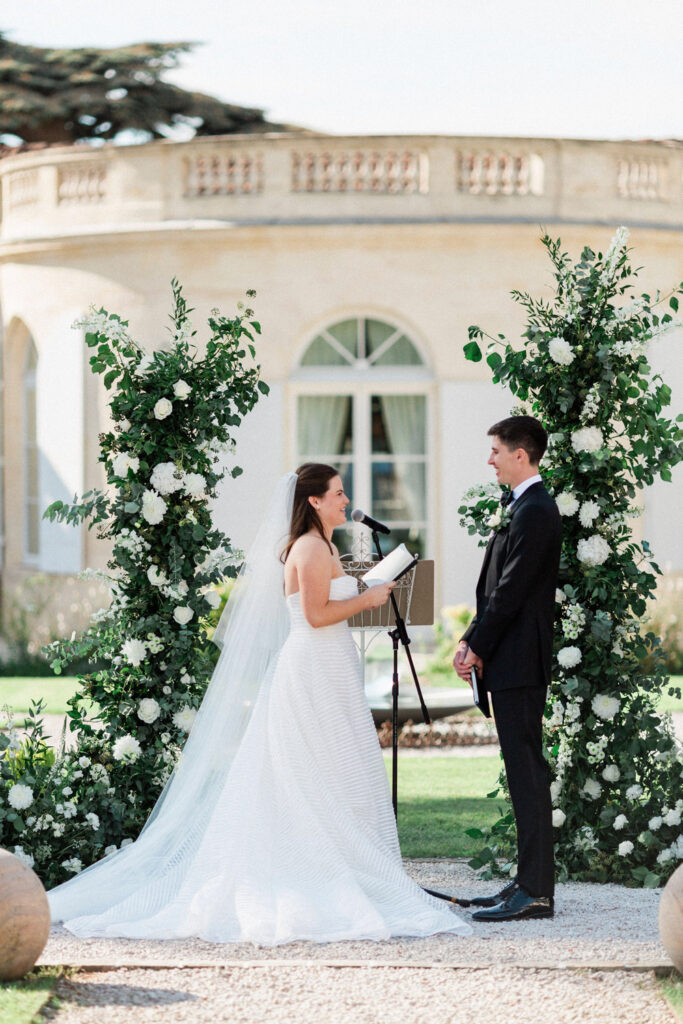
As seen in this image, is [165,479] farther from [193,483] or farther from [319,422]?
[319,422]

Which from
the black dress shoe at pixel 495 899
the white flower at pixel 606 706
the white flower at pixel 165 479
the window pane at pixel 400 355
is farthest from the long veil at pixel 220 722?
the window pane at pixel 400 355

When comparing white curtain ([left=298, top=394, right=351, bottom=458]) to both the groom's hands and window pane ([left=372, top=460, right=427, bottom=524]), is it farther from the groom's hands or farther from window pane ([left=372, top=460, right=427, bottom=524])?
the groom's hands

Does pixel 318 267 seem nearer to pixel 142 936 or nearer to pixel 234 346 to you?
pixel 234 346

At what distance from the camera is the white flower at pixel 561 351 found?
6.46 meters

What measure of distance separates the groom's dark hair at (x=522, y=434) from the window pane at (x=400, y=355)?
1011 centimetres

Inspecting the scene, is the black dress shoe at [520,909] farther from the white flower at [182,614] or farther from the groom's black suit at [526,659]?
the white flower at [182,614]

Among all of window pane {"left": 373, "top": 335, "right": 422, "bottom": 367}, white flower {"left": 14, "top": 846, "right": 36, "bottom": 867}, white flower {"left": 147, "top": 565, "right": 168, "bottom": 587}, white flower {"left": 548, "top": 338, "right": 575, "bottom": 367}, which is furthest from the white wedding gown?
window pane {"left": 373, "top": 335, "right": 422, "bottom": 367}

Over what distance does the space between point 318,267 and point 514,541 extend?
10324 mm

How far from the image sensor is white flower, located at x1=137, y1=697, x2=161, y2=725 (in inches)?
261

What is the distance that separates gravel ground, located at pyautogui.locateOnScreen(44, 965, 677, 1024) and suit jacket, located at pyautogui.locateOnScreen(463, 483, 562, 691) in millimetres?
1284

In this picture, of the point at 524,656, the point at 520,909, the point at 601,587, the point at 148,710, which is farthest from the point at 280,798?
the point at 601,587

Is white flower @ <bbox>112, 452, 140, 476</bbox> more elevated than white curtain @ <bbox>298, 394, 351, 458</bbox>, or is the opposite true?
white curtain @ <bbox>298, 394, 351, 458</bbox>

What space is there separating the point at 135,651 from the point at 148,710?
11.2 inches

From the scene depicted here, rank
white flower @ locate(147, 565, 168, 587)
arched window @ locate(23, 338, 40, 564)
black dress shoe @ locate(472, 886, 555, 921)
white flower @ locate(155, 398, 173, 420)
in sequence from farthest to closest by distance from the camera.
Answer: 1. arched window @ locate(23, 338, 40, 564)
2. white flower @ locate(147, 565, 168, 587)
3. white flower @ locate(155, 398, 173, 420)
4. black dress shoe @ locate(472, 886, 555, 921)
